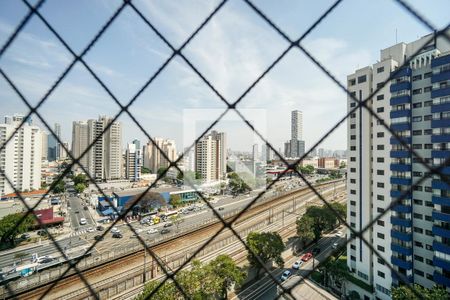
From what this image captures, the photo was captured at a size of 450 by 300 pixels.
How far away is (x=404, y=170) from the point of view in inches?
256

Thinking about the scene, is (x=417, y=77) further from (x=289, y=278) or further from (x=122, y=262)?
(x=122, y=262)

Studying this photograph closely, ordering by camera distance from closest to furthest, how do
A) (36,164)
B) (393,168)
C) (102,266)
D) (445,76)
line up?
(445,76) < (393,168) < (102,266) < (36,164)

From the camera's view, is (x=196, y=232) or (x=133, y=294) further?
(x=196, y=232)

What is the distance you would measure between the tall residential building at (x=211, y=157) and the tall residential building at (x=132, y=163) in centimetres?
703

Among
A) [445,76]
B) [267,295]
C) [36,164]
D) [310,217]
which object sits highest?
[445,76]

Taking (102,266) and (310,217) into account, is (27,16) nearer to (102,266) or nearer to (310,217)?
(102,266)

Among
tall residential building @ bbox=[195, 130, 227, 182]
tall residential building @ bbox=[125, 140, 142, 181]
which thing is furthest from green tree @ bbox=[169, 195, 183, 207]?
tall residential building @ bbox=[125, 140, 142, 181]

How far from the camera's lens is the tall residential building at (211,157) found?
23.1 meters

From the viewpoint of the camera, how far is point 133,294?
686 cm

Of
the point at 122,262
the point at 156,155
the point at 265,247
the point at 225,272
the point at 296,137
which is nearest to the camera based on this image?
the point at 225,272

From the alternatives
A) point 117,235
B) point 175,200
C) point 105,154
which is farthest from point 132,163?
point 117,235

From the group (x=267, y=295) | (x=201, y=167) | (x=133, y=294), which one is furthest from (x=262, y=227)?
(x=201, y=167)

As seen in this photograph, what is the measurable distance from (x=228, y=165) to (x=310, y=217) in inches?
679

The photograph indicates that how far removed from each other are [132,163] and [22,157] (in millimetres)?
9452
